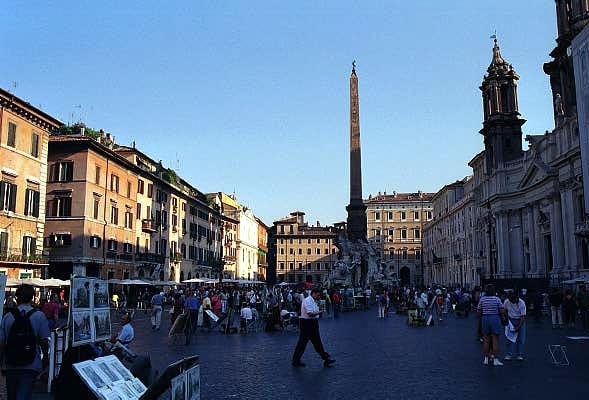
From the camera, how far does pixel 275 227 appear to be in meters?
97.3

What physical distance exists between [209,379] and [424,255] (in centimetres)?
8178

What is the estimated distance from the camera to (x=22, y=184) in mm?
27266

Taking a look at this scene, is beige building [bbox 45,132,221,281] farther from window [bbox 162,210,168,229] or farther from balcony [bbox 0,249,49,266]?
balcony [bbox 0,249,49,266]

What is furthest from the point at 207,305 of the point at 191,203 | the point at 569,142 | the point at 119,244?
the point at 191,203

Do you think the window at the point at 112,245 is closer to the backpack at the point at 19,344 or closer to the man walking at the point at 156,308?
the man walking at the point at 156,308

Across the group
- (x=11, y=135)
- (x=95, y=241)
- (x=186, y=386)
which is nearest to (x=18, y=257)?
(x=11, y=135)

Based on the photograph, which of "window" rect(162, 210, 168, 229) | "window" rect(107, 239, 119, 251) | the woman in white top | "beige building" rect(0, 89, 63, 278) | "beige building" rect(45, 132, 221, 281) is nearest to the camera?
the woman in white top

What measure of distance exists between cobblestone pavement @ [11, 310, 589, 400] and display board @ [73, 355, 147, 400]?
116 inches

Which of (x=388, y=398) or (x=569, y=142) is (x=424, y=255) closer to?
(x=569, y=142)

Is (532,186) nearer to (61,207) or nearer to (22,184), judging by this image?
(61,207)

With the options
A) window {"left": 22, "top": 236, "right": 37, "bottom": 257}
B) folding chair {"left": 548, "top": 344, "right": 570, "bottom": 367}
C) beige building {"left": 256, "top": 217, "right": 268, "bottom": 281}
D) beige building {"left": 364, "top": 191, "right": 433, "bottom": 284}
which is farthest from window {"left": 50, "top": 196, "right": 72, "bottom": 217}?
beige building {"left": 364, "top": 191, "right": 433, "bottom": 284}

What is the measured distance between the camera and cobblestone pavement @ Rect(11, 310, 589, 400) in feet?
26.0

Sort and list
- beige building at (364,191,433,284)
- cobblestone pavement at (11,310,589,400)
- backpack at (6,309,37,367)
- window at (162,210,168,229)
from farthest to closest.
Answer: beige building at (364,191,433,284)
window at (162,210,168,229)
cobblestone pavement at (11,310,589,400)
backpack at (6,309,37,367)

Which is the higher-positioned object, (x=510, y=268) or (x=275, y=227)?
(x=275, y=227)
